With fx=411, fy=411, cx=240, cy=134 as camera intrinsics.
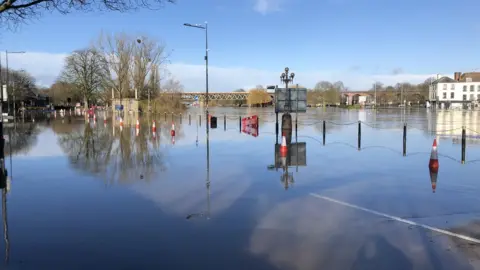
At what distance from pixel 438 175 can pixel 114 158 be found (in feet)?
32.4

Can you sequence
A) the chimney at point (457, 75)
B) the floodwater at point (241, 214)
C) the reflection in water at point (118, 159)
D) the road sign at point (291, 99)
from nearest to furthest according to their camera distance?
1. the floodwater at point (241, 214)
2. the reflection in water at point (118, 159)
3. the road sign at point (291, 99)
4. the chimney at point (457, 75)

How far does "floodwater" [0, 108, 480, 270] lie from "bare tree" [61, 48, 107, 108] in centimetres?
6916

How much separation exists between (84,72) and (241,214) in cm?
7985

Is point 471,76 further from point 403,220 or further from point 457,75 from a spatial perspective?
point 403,220

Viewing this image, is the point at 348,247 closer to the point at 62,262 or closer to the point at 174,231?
the point at 174,231

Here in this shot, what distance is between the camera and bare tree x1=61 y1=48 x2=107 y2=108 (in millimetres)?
77812

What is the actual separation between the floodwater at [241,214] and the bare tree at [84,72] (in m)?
69.2

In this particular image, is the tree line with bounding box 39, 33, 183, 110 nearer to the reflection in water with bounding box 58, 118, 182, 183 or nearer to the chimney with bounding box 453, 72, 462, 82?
the reflection in water with bounding box 58, 118, 182, 183

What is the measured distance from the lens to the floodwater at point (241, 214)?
5062mm

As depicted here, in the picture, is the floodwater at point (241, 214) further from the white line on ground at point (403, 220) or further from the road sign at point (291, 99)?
the road sign at point (291, 99)

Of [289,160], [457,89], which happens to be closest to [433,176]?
[289,160]

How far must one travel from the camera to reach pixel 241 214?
697cm

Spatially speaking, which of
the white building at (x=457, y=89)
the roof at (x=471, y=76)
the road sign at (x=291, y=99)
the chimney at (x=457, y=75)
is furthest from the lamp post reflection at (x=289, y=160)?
the chimney at (x=457, y=75)

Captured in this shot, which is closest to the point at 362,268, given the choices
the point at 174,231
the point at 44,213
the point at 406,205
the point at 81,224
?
the point at 174,231
